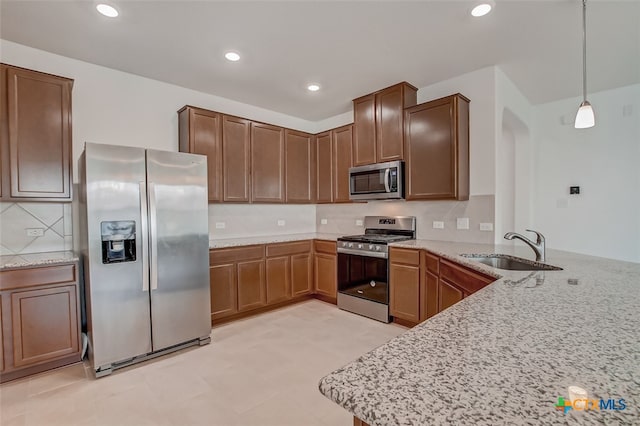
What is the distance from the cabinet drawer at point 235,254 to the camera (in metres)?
3.21

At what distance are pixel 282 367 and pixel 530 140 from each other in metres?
4.44

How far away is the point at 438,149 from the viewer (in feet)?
10.2

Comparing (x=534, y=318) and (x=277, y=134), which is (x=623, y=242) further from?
(x=277, y=134)

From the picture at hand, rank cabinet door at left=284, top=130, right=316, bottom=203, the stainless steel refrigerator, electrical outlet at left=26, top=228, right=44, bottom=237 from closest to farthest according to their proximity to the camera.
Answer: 1. the stainless steel refrigerator
2. electrical outlet at left=26, top=228, right=44, bottom=237
3. cabinet door at left=284, top=130, right=316, bottom=203

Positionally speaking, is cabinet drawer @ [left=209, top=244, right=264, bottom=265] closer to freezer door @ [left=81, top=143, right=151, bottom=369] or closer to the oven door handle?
freezer door @ [left=81, top=143, right=151, bottom=369]

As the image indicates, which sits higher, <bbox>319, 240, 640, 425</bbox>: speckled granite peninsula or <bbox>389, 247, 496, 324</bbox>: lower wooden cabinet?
<bbox>319, 240, 640, 425</bbox>: speckled granite peninsula

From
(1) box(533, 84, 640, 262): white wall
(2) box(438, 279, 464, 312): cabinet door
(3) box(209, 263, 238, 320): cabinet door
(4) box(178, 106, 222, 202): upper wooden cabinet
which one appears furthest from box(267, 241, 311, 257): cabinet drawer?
(1) box(533, 84, 640, 262): white wall

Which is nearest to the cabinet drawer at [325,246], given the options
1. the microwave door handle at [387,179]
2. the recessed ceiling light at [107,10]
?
the microwave door handle at [387,179]

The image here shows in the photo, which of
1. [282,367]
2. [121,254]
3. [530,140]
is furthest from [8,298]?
[530,140]

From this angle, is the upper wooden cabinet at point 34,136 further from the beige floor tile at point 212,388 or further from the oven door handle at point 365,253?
the oven door handle at point 365,253

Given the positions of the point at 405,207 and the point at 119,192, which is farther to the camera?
the point at 405,207

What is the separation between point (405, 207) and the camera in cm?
380

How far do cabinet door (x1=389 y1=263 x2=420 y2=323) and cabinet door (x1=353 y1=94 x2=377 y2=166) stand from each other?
1.41 m

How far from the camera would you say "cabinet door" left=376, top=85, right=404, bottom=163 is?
342 cm
